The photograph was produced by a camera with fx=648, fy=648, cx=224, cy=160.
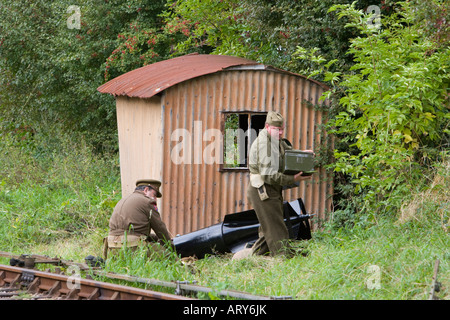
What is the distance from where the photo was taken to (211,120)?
1037cm

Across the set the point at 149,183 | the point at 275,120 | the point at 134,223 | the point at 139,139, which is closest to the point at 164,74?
the point at 139,139

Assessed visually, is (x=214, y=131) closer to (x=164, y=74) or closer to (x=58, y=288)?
(x=164, y=74)

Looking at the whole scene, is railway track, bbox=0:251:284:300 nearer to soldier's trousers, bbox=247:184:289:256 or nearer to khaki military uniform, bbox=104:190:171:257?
khaki military uniform, bbox=104:190:171:257

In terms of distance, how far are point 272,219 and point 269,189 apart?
382 mm

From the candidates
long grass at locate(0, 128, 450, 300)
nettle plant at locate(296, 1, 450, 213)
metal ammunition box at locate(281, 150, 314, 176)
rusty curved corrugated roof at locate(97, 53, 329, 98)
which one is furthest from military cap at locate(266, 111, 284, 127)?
rusty curved corrugated roof at locate(97, 53, 329, 98)

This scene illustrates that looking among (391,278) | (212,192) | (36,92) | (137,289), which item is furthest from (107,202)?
(36,92)

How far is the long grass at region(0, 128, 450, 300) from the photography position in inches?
241

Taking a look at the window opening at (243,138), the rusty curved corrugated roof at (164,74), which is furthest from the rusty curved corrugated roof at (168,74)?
the window opening at (243,138)

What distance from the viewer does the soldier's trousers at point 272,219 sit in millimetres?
8125

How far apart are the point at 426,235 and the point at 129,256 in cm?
342

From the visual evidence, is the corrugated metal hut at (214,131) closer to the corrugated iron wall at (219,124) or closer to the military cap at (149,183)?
the corrugated iron wall at (219,124)

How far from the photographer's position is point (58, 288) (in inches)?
270

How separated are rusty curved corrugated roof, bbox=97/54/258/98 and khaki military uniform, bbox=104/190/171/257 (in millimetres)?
2461

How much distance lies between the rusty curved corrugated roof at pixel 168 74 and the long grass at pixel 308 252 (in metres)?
2.13
